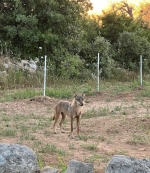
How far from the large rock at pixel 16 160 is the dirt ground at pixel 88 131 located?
97 centimetres

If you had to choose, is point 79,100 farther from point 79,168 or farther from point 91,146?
point 79,168

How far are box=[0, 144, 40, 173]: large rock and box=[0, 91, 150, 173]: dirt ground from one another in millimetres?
965

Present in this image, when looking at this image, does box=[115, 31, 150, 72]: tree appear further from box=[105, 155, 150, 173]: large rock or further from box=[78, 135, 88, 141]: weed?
box=[105, 155, 150, 173]: large rock

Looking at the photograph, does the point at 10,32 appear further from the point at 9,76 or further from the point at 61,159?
the point at 61,159

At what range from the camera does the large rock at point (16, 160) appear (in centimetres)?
495

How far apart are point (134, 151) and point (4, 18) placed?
13.9 meters

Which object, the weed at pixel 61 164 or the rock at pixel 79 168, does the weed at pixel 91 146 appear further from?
the rock at pixel 79 168

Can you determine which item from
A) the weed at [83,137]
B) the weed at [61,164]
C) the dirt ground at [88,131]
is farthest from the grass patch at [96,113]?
the weed at [61,164]

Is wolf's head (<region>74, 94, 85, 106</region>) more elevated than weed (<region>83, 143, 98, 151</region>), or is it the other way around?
wolf's head (<region>74, 94, 85, 106</region>)

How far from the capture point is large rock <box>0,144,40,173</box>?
16.3 feet

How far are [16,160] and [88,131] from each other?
453 cm

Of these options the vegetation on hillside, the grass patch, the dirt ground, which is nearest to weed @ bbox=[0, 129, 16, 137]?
the dirt ground

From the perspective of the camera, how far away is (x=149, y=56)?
25.5m

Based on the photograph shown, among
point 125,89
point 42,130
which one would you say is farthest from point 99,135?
point 125,89
